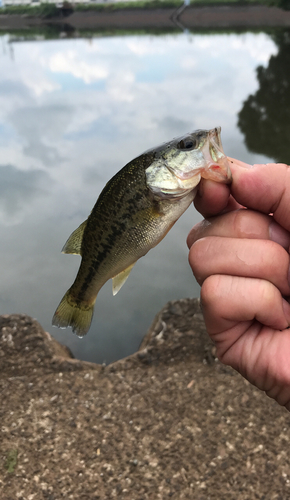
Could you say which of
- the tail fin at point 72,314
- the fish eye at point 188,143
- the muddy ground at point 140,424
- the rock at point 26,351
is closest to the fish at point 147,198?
the fish eye at point 188,143

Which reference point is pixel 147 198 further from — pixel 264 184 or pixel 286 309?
pixel 286 309

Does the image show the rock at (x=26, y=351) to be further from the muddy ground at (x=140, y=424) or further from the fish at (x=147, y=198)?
the fish at (x=147, y=198)

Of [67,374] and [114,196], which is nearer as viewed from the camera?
[114,196]

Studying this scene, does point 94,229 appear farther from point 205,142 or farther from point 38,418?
point 38,418

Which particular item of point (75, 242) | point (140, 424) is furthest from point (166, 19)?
point (75, 242)

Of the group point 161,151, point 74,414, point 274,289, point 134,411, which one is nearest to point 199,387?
point 134,411

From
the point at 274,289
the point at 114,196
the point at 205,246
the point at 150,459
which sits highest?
the point at 114,196

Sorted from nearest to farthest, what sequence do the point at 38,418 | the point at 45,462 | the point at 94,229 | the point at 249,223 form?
the point at 249,223
the point at 94,229
the point at 45,462
the point at 38,418

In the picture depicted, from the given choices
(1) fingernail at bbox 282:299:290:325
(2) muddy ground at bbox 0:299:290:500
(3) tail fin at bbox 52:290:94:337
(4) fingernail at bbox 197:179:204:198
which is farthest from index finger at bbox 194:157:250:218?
(2) muddy ground at bbox 0:299:290:500
